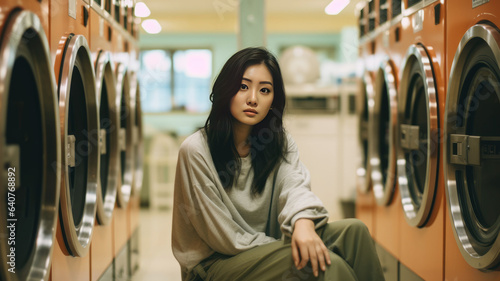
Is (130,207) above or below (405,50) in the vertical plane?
below

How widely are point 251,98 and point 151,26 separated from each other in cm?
511

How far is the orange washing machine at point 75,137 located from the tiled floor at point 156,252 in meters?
0.82

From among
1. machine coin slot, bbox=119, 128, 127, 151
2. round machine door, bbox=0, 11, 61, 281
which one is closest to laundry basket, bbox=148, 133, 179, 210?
machine coin slot, bbox=119, 128, 127, 151

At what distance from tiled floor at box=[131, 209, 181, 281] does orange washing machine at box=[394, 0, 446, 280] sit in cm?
134

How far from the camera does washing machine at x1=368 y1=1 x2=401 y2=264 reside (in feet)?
8.79

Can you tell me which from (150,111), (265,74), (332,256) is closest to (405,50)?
(265,74)

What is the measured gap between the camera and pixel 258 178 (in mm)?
1558

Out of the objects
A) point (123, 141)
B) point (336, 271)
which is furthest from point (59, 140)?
point (123, 141)

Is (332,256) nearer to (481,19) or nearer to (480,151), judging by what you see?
(480,151)

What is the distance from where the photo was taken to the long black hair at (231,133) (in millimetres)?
1550

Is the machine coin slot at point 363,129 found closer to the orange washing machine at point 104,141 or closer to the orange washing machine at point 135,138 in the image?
the orange washing machine at point 135,138

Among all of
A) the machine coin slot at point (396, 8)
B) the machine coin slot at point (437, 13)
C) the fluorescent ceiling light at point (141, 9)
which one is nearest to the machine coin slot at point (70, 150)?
the machine coin slot at point (437, 13)

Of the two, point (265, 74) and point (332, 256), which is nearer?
point (332, 256)

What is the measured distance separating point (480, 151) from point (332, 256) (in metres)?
0.73
